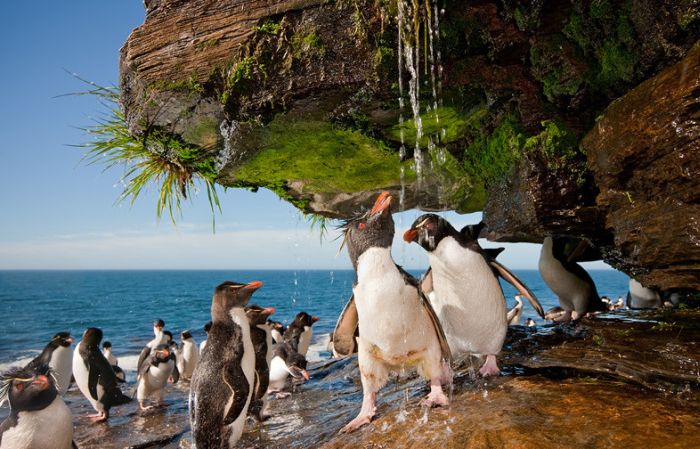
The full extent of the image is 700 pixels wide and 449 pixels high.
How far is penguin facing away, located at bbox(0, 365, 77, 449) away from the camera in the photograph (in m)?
5.09

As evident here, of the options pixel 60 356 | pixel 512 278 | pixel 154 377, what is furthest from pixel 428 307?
pixel 60 356

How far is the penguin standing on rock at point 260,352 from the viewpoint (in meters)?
5.62

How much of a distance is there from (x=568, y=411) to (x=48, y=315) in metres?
52.5

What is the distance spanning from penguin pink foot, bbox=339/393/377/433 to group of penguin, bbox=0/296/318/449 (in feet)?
4.15

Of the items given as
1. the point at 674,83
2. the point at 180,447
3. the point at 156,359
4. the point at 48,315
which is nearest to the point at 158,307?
the point at 48,315

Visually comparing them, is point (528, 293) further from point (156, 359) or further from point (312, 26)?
point (156, 359)

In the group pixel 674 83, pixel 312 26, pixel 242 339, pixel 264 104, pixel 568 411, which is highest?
pixel 312 26

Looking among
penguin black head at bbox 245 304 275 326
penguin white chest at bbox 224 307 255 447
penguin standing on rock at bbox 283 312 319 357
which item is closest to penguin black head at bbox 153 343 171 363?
penguin standing on rock at bbox 283 312 319 357

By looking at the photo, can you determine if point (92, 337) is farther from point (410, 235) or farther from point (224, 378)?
point (410, 235)

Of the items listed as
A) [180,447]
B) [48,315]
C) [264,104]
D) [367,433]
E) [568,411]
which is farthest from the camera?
[48,315]

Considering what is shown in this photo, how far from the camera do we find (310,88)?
459cm

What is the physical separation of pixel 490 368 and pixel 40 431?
440cm

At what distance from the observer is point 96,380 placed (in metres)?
7.84

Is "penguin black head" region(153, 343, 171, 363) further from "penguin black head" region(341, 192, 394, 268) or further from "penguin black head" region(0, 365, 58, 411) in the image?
"penguin black head" region(341, 192, 394, 268)
